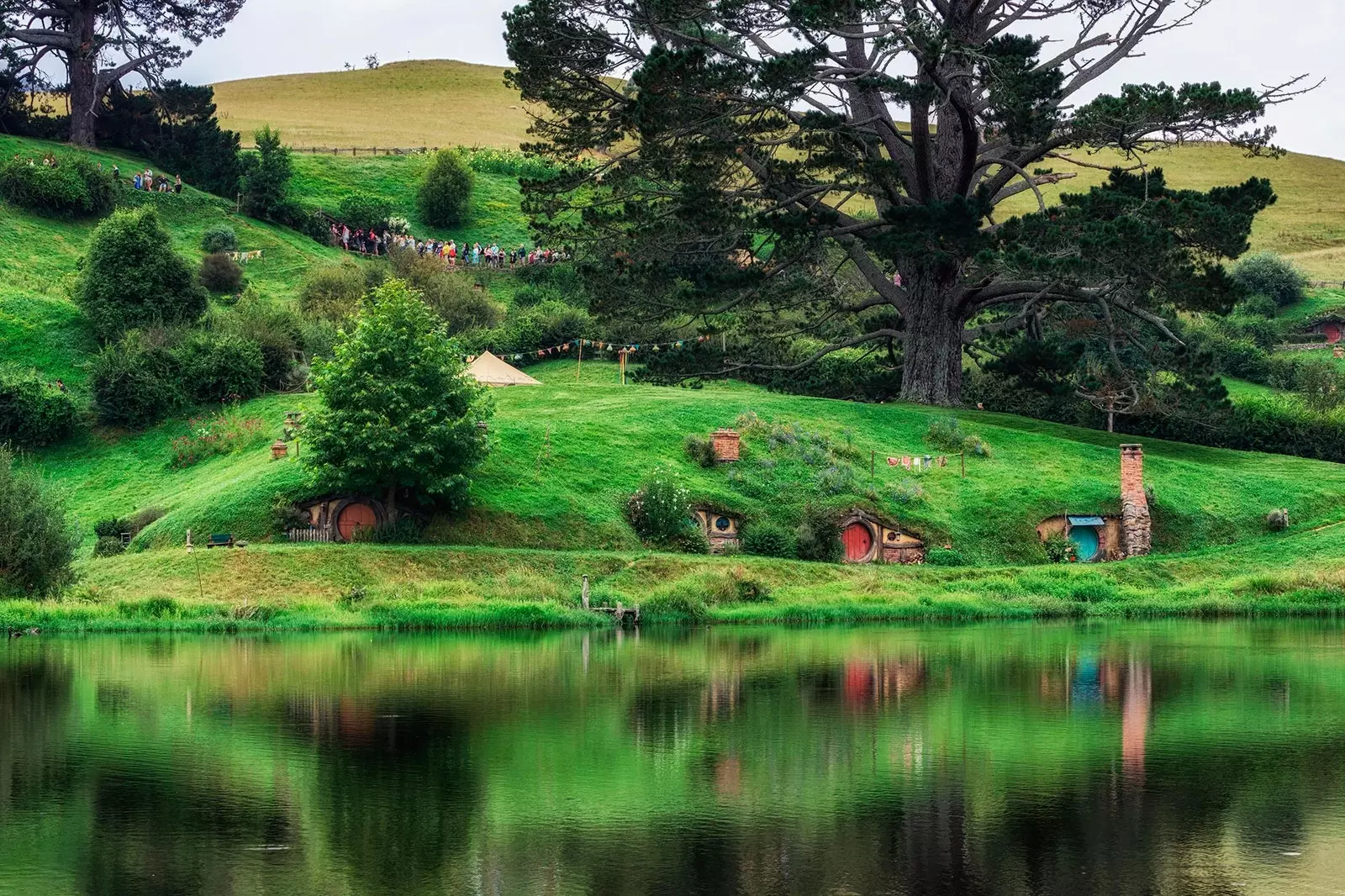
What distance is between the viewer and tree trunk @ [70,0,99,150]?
113 meters

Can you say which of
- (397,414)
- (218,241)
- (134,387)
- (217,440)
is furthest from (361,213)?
(397,414)

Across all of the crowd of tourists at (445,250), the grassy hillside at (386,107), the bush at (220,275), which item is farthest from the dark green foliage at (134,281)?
the grassy hillside at (386,107)

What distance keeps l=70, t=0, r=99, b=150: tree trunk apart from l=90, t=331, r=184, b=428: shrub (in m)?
43.3

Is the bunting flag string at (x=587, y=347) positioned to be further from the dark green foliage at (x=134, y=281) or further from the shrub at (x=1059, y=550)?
the shrub at (x=1059, y=550)

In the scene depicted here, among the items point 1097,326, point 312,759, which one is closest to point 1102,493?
point 1097,326

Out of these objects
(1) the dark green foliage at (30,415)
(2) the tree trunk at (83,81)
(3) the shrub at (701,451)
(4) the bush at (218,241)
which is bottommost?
(3) the shrub at (701,451)

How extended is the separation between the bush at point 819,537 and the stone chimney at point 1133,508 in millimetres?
11564

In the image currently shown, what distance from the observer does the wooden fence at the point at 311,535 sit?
57531 mm

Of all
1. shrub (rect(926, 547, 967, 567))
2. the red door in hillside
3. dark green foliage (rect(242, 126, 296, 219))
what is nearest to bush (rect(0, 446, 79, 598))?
the red door in hillside

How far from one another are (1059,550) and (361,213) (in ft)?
234

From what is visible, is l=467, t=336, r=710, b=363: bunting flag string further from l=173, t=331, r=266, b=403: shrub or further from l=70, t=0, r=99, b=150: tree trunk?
l=70, t=0, r=99, b=150: tree trunk

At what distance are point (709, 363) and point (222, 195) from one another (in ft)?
190

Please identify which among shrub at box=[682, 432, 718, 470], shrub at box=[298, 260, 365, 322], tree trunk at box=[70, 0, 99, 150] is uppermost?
tree trunk at box=[70, 0, 99, 150]

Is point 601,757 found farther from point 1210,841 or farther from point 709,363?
point 709,363
